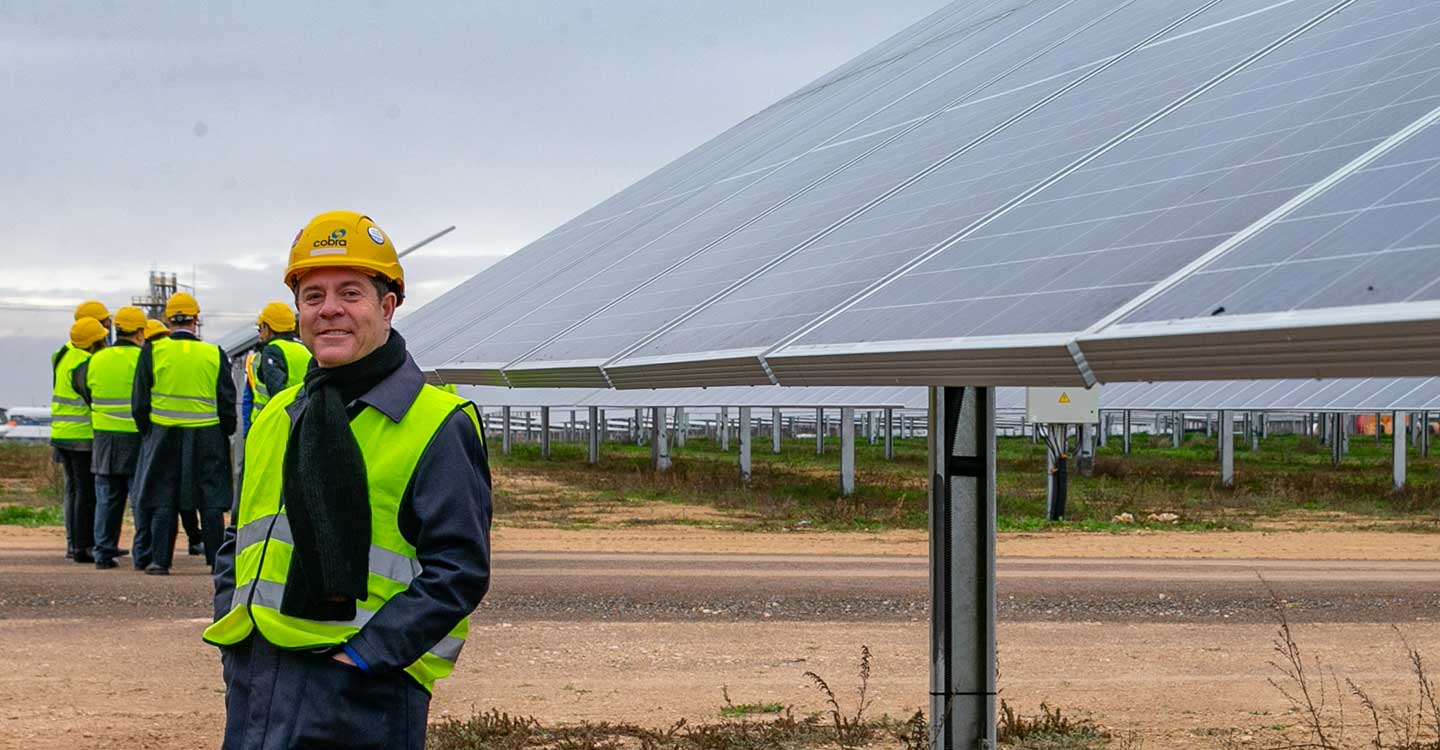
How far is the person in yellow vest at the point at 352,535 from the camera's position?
336 cm

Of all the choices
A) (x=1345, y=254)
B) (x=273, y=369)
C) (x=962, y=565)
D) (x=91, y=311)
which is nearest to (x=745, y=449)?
(x=91, y=311)

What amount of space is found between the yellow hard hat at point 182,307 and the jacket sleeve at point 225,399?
380mm

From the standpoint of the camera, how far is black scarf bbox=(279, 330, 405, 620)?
3.35 m

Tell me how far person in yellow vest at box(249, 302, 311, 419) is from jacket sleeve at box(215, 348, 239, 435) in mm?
848

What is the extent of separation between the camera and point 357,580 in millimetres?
3367

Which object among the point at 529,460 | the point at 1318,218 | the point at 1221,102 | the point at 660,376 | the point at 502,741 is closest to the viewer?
the point at 1318,218

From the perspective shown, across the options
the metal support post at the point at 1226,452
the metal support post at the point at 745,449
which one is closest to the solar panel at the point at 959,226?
the metal support post at the point at 745,449

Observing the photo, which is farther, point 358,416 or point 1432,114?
point 1432,114

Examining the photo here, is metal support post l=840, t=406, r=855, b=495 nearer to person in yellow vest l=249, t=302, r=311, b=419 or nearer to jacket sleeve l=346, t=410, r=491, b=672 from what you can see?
person in yellow vest l=249, t=302, r=311, b=419

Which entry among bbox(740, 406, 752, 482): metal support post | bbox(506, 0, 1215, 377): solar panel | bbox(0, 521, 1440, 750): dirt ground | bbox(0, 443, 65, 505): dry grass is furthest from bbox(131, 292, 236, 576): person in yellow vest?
bbox(740, 406, 752, 482): metal support post

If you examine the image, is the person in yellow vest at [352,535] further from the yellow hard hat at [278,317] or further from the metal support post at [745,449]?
the metal support post at [745,449]

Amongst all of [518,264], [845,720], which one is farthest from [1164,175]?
[518,264]

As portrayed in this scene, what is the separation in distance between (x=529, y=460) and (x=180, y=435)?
94.5 ft

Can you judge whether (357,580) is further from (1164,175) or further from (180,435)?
(180,435)
